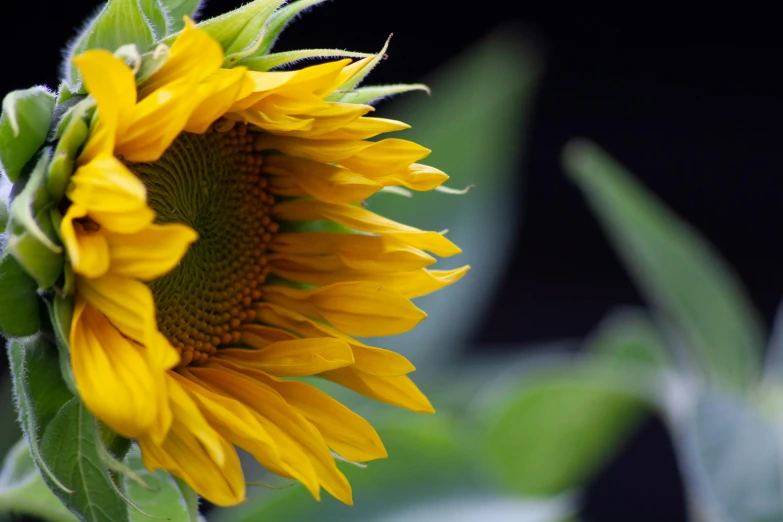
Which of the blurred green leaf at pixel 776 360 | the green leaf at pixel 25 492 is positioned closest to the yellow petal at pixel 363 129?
the green leaf at pixel 25 492

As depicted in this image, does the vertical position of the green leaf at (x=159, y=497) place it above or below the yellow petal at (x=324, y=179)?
below

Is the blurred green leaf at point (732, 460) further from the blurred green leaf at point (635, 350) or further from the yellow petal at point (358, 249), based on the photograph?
the yellow petal at point (358, 249)

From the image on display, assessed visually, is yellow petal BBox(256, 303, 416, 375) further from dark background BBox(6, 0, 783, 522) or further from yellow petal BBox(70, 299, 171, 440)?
dark background BBox(6, 0, 783, 522)

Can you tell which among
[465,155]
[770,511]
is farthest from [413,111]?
[770,511]

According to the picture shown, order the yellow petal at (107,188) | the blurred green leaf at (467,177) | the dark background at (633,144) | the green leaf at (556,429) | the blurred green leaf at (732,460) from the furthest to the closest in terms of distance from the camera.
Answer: the dark background at (633,144)
the blurred green leaf at (467,177)
the green leaf at (556,429)
the blurred green leaf at (732,460)
the yellow petal at (107,188)

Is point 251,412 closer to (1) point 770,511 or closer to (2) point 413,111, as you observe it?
(1) point 770,511

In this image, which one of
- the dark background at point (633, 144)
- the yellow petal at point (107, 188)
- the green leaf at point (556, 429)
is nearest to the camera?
the yellow petal at point (107, 188)

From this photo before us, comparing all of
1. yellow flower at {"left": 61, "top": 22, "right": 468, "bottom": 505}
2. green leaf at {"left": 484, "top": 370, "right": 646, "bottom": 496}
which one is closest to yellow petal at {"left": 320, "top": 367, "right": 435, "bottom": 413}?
yellow flower at {"left": 61, "top": 22, "right": 468, "bottom": 505}

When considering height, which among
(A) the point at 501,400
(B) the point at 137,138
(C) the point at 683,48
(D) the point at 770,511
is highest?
(C) the point at 683,48
